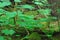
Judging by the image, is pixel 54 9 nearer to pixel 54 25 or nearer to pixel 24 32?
pixel 54 25

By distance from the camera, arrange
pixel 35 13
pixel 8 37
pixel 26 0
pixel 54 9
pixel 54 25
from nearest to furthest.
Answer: pixel 8 37
pixel 54 25
pixel 54 9
pixel 35 13
pixel 26 0

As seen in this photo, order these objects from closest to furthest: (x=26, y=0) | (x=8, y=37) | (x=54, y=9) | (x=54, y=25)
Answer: (x=8, y=37) → (x=54, y=25) → (x=54, y=9) → (x=26, y=0)

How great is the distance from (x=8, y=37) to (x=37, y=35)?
0.44m

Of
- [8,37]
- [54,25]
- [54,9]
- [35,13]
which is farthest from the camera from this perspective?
[35,13]

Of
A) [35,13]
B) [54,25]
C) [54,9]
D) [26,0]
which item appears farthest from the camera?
[26,0]

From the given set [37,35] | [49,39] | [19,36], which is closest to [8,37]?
[19,36]

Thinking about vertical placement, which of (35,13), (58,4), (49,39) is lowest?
(49,39)

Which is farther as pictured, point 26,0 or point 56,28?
point 26,0

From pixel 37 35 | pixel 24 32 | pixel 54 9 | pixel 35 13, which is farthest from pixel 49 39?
pixel 35 13

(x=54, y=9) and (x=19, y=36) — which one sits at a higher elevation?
(x=54, y=9)

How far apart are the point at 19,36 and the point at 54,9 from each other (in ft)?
2.57

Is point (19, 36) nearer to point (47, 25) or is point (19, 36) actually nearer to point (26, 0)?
point (47, 25)

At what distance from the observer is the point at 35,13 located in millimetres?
3342

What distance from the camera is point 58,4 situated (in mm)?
2805
